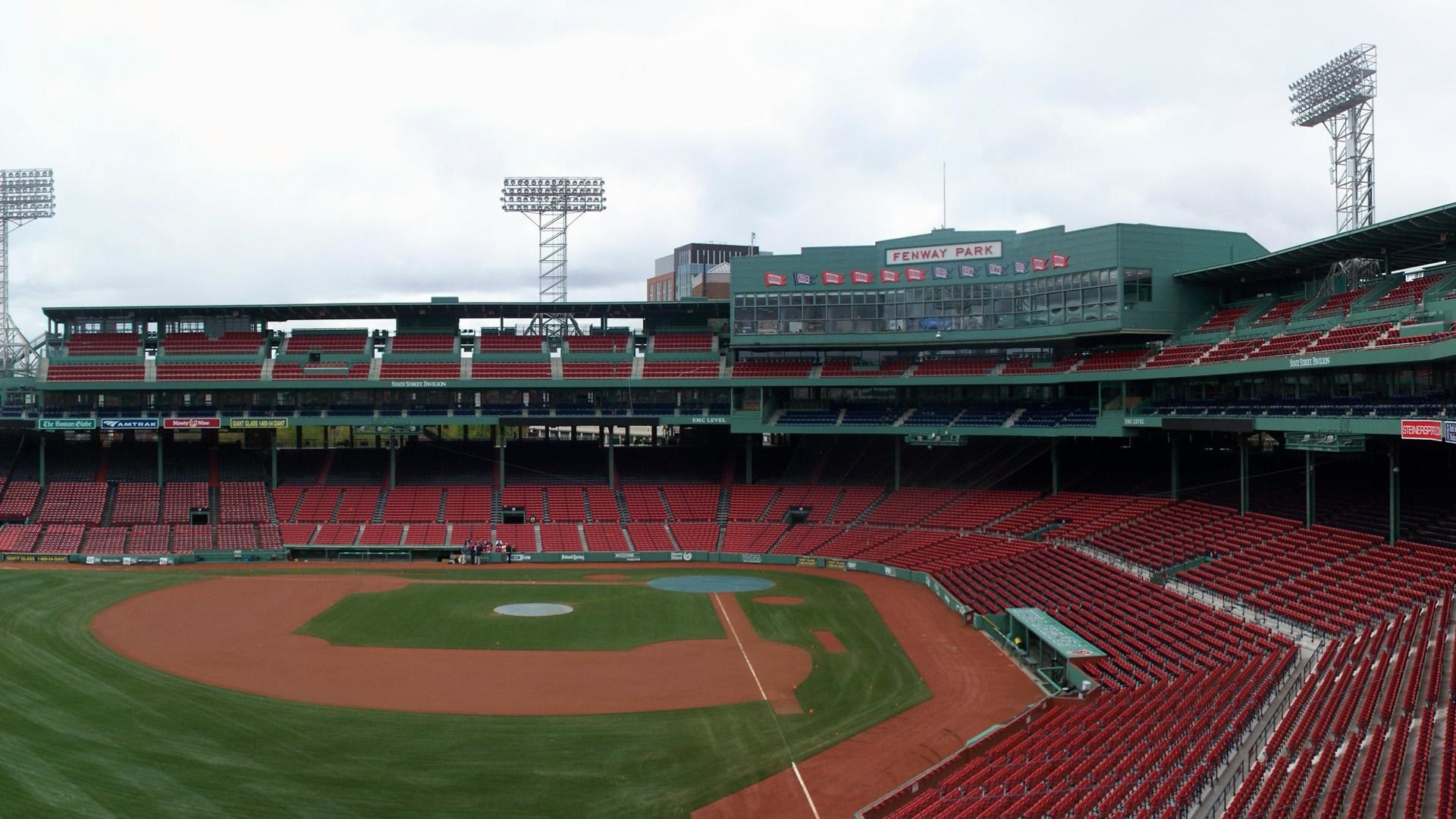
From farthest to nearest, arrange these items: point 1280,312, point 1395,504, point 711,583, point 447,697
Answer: point 711,583 < point 1280,312 < point 1395,504 < point 447,697

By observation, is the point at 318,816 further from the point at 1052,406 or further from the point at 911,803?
the point at 1052,406

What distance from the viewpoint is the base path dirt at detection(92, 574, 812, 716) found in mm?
26969

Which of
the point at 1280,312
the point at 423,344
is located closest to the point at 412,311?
the point at 423,344

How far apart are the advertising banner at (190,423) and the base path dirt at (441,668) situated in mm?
21259

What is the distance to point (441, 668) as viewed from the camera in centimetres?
3027

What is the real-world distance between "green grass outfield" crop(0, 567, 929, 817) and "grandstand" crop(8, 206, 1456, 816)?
504cm

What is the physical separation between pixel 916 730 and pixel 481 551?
32501 millimetres

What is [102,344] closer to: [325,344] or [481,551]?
[325,344]

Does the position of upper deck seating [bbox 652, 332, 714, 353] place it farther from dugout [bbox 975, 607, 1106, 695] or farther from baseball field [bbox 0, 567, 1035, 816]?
dugout [bbox 975, 607, 1106, 695]

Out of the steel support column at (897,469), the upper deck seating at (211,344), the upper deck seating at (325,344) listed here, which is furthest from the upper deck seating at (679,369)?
the upper deck seating at (211,344)

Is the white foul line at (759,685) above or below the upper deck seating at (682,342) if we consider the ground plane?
below

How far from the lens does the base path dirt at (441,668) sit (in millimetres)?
26969

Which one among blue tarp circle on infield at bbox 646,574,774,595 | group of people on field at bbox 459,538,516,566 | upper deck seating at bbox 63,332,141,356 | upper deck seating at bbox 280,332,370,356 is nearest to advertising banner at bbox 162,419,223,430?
upper deck seating at bbox 280,332,370,356

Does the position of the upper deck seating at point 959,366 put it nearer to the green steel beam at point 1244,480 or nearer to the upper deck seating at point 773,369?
Result: the upper deck seating at point 773,369
